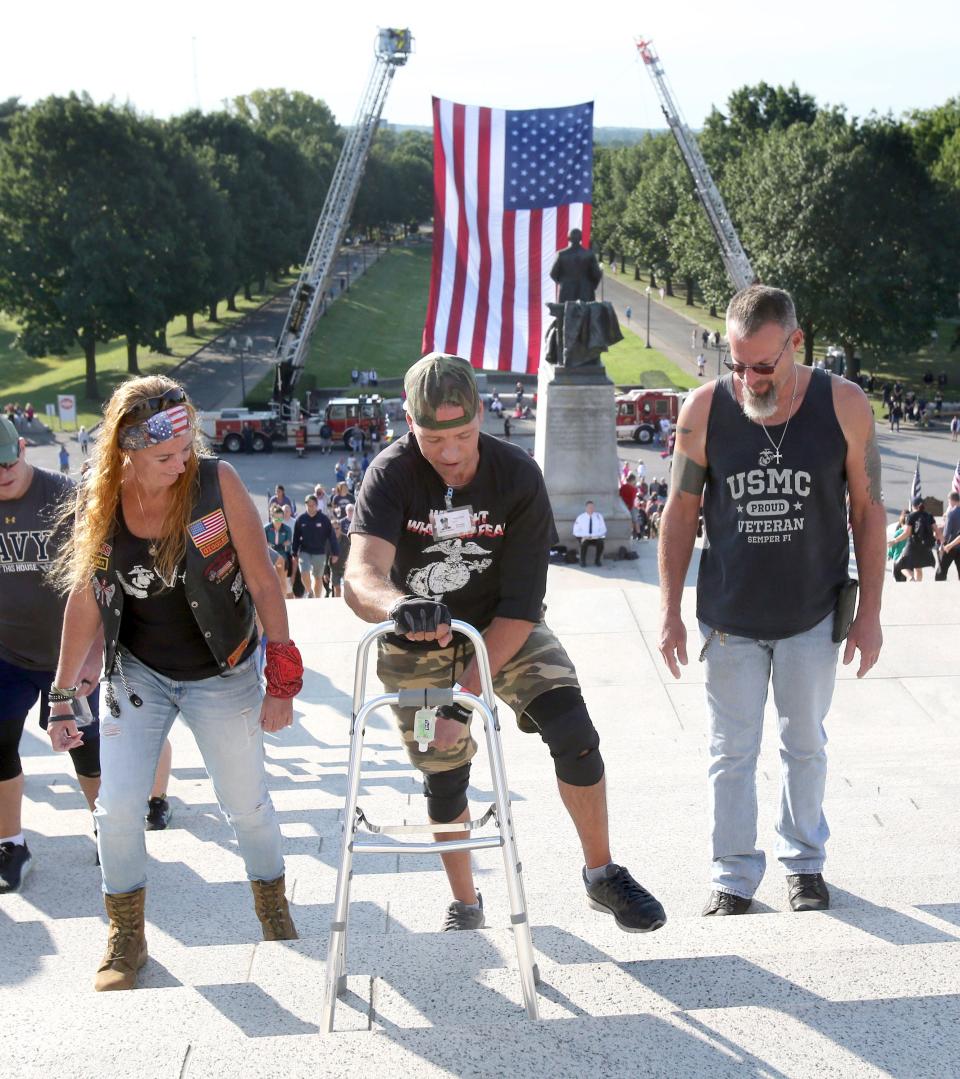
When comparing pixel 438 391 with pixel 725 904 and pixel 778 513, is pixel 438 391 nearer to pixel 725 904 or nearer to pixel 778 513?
pixel 778 513

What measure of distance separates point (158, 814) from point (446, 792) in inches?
77.1

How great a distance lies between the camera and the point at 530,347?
72.0 ft

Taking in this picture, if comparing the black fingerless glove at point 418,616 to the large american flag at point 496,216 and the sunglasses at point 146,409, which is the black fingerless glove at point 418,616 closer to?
the sunglasses at point 146,409

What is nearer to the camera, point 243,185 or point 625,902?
point 625,902

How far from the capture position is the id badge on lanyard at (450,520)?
139 inches

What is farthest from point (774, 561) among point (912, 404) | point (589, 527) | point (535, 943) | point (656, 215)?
point (656, 215)

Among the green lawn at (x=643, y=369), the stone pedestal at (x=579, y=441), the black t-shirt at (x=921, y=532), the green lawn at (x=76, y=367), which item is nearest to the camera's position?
the black t-shirt at (x=921, y=532)

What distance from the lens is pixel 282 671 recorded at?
141 inches

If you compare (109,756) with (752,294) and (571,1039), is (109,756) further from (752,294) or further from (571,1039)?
(752,294)

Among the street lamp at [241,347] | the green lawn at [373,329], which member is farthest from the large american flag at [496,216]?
the green lawn at [373,329]

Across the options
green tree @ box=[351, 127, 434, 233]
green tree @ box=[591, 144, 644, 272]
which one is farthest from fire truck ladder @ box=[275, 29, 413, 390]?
green tree @ box=[351, 127, 434, 233]

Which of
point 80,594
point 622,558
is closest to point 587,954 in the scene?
point 80,594

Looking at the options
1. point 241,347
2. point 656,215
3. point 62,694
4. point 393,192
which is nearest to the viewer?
point 62,694

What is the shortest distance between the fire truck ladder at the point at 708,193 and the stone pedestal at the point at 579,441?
92.4ft
